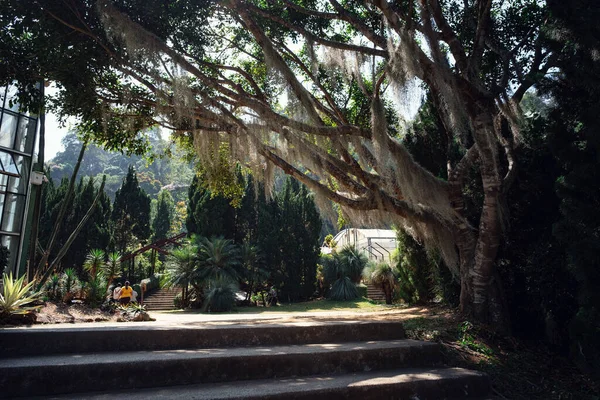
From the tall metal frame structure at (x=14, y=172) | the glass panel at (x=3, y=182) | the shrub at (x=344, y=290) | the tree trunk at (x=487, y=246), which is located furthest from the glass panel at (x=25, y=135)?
the shrub at (x=344, y=290)

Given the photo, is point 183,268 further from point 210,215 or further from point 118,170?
point 118,170

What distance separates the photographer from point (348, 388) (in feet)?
8.50

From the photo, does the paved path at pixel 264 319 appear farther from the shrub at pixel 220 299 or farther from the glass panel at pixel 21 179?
the shrub at pixel 220 299

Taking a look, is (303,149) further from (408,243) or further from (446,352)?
(408,243)

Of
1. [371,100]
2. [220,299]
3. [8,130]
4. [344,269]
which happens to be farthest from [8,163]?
[344,269]

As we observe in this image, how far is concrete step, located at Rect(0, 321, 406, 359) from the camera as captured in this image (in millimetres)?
2740

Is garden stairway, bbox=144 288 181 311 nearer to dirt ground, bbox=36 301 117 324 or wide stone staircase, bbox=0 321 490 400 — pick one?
dirt ground, bbox=36 301 117 324

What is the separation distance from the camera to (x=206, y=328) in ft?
10.5

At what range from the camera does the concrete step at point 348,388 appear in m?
2.33

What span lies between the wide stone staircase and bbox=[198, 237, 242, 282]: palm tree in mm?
14392

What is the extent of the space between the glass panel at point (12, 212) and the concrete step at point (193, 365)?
37.4ft

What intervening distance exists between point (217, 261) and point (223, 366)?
1539 cm

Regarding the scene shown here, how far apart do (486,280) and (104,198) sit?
26.9 metres

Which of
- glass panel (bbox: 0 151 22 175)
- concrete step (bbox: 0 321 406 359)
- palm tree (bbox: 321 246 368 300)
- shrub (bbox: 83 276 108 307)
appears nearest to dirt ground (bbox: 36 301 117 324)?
shrub (bbox: 83 276 108 307)
